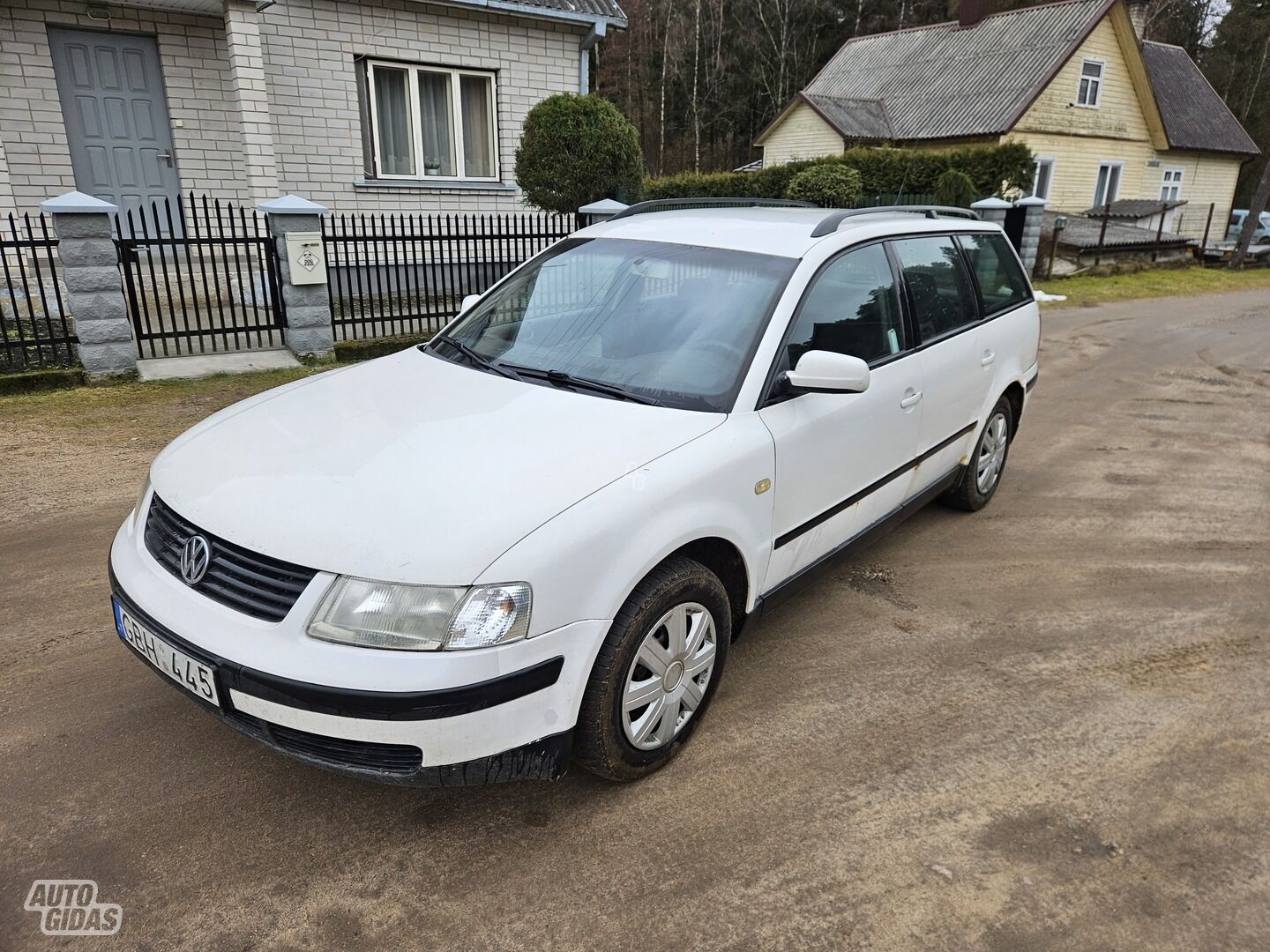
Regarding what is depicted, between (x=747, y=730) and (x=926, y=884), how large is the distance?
822 mm

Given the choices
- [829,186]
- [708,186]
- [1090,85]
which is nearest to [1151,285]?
[829,186]

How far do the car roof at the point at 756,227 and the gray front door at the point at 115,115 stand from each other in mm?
8649

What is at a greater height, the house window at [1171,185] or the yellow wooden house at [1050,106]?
the yellow wooden house at [1050,106]

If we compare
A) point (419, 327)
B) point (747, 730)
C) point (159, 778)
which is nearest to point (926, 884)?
point (747, 730)

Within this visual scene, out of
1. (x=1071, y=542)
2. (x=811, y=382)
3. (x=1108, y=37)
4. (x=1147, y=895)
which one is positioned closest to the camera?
(x=1147, y=895)

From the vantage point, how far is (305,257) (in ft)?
26.2

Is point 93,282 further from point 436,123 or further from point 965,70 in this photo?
point 965,70

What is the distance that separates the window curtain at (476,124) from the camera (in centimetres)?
1260

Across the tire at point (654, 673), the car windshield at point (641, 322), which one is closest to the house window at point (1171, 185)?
the car windshield at point (641, 322)

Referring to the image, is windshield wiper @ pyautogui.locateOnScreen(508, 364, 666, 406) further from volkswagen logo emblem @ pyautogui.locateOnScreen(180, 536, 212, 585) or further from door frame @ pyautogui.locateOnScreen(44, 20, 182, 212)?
door frame @ pyautogui.locateOnScreen(44, 20, 182, 212)

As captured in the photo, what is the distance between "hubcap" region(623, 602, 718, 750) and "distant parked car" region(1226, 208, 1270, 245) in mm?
29488

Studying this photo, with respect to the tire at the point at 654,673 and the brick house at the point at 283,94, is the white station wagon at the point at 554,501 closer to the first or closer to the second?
the tire at the point at 654,673

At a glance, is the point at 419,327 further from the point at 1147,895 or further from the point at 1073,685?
the point at 1147,895

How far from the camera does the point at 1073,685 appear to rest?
3.39 m
